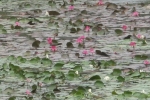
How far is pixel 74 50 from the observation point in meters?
8.62

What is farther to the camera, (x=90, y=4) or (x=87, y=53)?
(x=90, y=4)

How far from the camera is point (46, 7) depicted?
11.5 meters

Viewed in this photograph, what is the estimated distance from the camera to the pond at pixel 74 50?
6.92 metres

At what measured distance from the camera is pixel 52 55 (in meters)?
8.38

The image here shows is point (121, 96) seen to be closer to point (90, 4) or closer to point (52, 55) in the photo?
point (52, 55)

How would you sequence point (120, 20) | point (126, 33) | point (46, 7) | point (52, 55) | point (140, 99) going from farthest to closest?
point (46, 7)
point (120, 20)
point (126, 33)
point (52, 55)
point (140, 99)

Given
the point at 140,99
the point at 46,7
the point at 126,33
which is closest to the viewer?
the point at 140,99

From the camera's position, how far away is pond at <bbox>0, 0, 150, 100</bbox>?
22.7ft

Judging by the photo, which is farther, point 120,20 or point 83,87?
point 120,20

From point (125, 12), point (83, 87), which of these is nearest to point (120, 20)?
point (125, 12)

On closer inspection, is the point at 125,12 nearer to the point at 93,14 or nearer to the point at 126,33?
the point at 93,14

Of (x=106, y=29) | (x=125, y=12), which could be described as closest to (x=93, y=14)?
(x=125, y=12)

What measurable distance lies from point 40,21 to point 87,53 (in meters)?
2.16

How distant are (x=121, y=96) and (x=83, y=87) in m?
0.52
